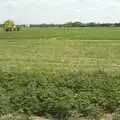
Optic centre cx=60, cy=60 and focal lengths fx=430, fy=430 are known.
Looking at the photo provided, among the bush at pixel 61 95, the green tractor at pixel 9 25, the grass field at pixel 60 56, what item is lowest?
the green tractor at pixel 9 25

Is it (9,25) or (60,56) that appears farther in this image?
(9,25)

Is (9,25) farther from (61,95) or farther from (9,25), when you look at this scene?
(61,95)

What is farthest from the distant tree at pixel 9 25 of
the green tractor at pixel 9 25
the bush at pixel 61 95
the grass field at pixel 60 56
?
the bush at pixel 61 95

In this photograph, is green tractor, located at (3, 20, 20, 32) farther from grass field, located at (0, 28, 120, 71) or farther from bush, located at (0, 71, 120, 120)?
bush, located at (0, 71, 120, 120)

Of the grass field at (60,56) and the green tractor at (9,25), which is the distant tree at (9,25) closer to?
the green tractor at (9,25)

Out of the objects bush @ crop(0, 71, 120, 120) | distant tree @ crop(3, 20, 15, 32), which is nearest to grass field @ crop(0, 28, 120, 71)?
bush @ crop(0, 71, 120, 120)

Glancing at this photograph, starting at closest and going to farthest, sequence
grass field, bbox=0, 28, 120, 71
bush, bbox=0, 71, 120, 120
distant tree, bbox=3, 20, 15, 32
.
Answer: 1. bush, bbox=0, 71, 120, 120
2. grass field, bbox=0, 28, 120, 71
3. distant tree, bbox=3, 20, 15, 32

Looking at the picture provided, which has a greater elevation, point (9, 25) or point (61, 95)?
point (61, 95)

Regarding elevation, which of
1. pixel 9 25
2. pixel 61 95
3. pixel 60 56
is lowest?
pixel 9 25

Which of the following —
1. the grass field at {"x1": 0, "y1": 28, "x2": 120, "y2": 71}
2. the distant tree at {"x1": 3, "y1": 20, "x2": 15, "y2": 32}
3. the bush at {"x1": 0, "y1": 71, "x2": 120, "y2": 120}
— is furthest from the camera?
the distant tree at {"x1": 3, "y1": 20, "x2": 15, "y2": 32}

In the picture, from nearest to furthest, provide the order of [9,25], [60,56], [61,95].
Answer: [61,95] < [60,56] < [9,25]

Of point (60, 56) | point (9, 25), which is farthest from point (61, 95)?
point (9, 25)

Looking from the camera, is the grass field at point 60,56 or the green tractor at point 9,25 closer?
the grass field at point 60,56

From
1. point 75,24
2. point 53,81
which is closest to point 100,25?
point 75,24
